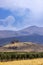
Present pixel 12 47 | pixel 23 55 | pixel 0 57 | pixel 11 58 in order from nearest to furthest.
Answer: pixel 0 57
pixel 11 58
pixel 23 55
pixel 12 47

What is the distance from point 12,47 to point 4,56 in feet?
256

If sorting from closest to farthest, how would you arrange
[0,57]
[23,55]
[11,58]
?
[0,57], [11,58], [23,55]

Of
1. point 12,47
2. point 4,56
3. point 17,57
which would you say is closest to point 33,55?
point 17,57

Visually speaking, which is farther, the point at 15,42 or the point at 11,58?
the point at 15,42

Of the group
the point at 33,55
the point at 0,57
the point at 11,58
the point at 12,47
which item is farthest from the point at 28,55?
the point at 12,47

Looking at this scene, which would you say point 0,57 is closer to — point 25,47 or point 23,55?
point 23,55

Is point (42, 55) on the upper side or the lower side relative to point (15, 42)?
lower

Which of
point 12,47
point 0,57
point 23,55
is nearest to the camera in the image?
point 0,57

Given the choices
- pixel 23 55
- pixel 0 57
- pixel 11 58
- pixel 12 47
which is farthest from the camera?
pixel 12 47

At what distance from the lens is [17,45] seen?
433 ft

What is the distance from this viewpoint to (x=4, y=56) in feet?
174

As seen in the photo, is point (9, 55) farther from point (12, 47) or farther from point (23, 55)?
point (12, 47)

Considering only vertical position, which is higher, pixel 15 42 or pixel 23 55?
pixel 15 42

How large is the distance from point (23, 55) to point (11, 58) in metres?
5.07
